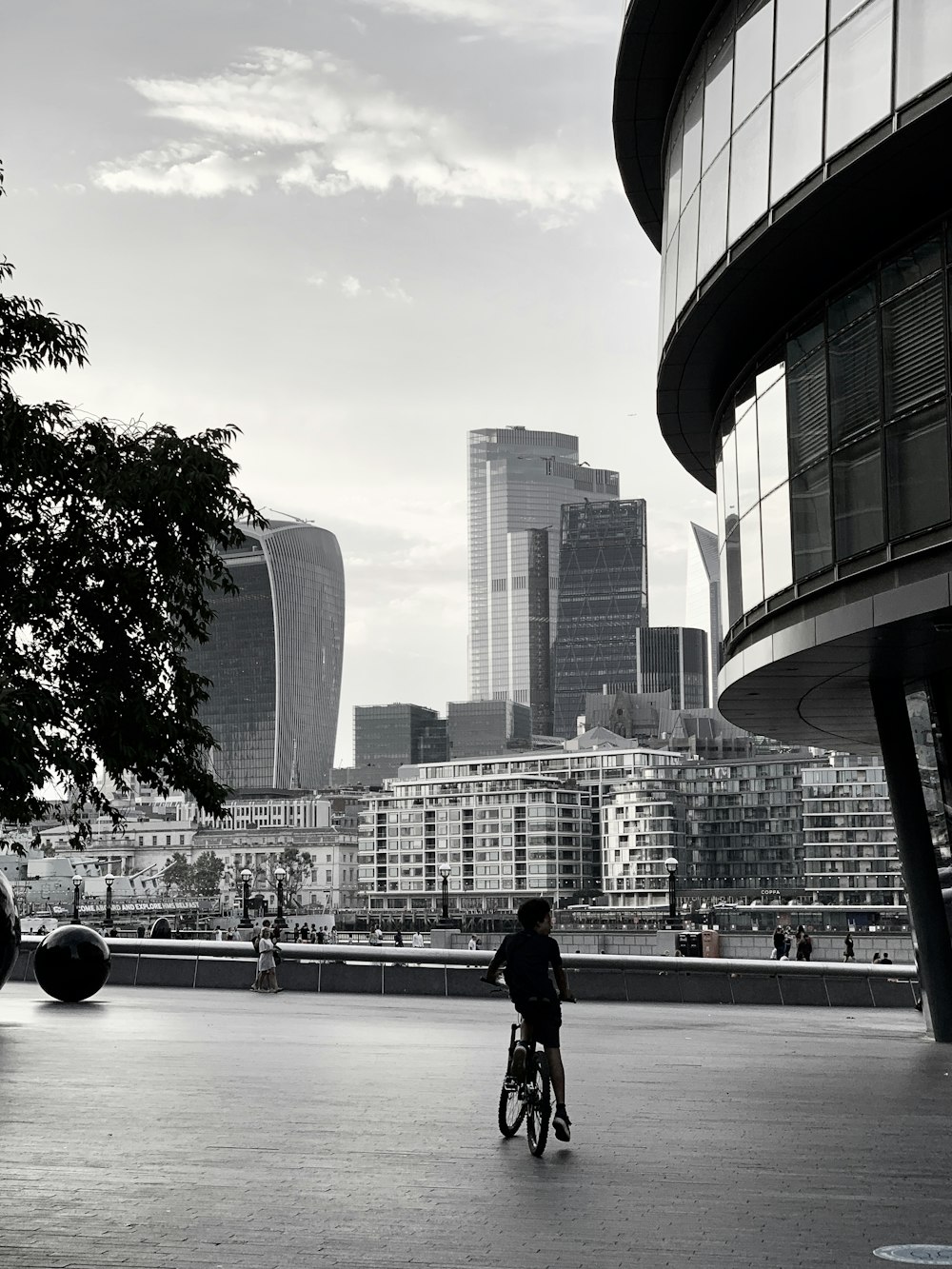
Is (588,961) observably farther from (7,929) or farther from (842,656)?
(7,929)

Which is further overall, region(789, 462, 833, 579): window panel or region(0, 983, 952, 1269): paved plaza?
region(789, 462, 833, 579): window panel

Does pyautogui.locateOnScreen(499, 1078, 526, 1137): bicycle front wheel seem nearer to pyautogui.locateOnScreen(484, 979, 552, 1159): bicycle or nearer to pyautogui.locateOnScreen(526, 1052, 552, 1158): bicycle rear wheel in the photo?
pyautogui.locateOnScreen(484, 979, 552, 1159): bicycle

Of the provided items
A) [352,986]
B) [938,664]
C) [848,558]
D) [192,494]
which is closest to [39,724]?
[192,494]

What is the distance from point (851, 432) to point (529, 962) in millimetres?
10316

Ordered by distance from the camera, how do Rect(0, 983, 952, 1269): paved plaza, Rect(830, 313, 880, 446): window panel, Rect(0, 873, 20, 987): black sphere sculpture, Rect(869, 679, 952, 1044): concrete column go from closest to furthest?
1. Rect(0, 983, 952, 1269): paved plaza
2. Rect(830, 313, 880, 446): window panel
3. Rect(0, 873, 20, 987): black sphere sculpture
4. Rect(869, 679, 952, 1044): concrete column

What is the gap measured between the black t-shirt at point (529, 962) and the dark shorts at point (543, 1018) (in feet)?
0.16

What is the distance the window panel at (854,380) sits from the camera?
63.8ft

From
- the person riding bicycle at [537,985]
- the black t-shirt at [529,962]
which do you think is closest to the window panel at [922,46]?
the person riding bicycle at [537,985]

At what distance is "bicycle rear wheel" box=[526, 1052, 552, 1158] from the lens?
36.6 ft

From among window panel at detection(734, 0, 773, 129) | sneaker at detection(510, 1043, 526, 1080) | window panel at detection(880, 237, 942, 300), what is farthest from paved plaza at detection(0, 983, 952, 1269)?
window panel at detection(734, 0, 773, 129)

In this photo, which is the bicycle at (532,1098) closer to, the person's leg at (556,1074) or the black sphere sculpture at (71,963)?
the person's leg at (556,1074)

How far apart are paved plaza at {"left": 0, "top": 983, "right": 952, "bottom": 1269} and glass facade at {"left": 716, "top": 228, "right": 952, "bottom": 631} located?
645 cm

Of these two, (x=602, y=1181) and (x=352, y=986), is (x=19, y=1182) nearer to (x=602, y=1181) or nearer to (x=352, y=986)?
(x=602, y=1181)

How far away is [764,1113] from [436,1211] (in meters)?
5.87
